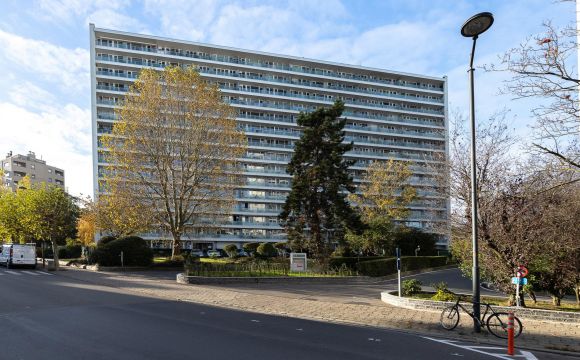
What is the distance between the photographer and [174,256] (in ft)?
115

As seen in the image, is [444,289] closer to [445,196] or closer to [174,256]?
[445,196]

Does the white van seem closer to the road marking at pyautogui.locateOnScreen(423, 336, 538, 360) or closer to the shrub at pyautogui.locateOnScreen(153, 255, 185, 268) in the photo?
the shrub at pyautogui.locateOnScreen(153, 255, 185, 268)

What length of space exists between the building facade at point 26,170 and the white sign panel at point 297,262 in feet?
288

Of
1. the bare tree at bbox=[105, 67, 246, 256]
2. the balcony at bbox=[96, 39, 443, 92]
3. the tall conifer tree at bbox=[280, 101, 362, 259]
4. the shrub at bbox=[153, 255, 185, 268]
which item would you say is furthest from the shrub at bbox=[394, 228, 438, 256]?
the balcony at bbox=[96, 39, 443, 92]

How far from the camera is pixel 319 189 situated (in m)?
30.5

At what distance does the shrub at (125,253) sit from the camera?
30.7 m

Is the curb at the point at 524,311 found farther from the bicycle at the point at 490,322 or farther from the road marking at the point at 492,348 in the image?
the road marking at the point at 492,348

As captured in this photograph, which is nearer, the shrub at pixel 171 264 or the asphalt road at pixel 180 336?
the asphalt road at pixel 180 336

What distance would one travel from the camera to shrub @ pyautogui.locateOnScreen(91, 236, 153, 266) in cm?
3070

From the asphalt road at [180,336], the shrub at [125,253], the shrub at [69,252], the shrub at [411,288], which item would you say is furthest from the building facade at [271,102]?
the asphalt road at [180,336]

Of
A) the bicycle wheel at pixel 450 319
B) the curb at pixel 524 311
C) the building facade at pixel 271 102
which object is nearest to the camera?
the bicycle wheel at pixel 450 319

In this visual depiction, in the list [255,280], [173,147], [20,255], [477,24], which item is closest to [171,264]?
[173,147]

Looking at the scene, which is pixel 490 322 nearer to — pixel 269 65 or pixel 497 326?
pixel 497 326

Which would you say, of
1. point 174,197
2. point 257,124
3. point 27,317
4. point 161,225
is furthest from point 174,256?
point 257,124
